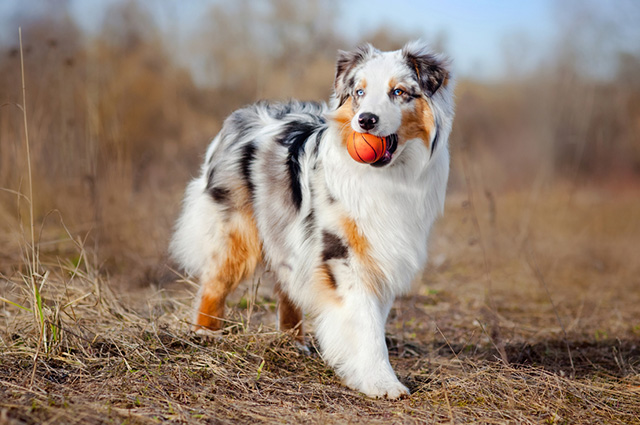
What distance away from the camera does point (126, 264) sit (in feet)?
21.1

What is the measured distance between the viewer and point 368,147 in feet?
10.6

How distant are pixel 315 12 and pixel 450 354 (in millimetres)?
9021

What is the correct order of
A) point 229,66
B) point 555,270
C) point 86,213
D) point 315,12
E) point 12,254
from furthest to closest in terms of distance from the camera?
point 229,66
point 315,12
point 555,270
point 86,213
point 12,254

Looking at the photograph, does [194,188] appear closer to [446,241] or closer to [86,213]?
[86,213]

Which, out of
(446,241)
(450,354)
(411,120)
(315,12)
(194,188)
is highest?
(315,12)

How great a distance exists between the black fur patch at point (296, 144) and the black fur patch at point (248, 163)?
0.21 metres

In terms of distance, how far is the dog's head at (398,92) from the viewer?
10.8 feet

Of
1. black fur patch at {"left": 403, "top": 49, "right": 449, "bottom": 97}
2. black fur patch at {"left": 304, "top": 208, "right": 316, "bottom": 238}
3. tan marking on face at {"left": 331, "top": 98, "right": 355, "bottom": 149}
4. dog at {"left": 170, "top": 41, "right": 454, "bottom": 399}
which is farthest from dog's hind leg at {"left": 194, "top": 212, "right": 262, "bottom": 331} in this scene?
black fur patch at {"left": 403, "top": 49, "right": 449, "bottom": 97}

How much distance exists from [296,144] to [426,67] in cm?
98

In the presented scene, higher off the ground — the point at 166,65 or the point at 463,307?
the point at 166,65

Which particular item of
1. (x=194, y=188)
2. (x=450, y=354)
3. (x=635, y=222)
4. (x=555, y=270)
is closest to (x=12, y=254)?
(x=194, y=188)

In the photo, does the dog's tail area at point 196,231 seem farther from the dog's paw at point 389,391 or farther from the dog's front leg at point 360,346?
the dog's paw at point 389,391

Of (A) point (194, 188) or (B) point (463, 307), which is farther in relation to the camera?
(B) point (463, 307)

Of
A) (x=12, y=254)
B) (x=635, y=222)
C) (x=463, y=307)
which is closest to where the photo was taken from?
(x=463, y=307)
